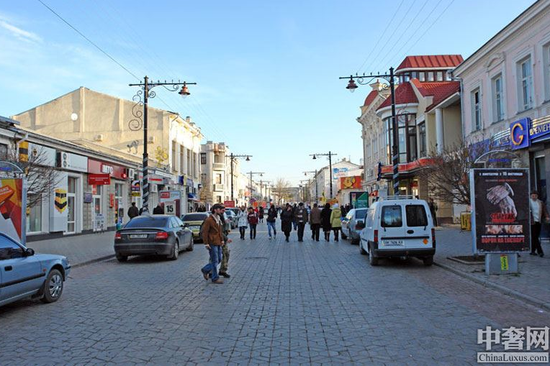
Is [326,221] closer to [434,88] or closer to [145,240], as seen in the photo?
[145,240]

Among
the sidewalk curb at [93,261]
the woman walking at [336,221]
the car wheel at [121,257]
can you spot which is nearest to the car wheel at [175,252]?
the car wheel at [121,257]

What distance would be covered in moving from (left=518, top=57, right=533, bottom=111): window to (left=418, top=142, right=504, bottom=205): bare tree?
3270mm

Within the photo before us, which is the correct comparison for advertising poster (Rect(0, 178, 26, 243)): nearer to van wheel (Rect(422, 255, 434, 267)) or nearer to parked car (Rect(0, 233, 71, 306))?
parked car (Rect(0, 233, 71, 306))

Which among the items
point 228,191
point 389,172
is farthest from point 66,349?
point 228,191

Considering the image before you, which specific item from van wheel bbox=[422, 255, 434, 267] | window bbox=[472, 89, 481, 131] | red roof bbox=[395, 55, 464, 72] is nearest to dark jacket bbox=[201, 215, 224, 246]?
van wheel bbox=[422, 255, 434, 267]

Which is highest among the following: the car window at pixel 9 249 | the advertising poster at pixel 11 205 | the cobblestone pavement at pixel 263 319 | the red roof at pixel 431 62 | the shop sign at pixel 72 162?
the red roof at pixel 431 62

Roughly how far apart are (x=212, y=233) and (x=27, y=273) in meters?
4.02

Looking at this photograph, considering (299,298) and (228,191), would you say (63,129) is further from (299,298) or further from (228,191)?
(228,191)

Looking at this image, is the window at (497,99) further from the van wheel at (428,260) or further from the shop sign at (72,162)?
the shop sign at (72,162)

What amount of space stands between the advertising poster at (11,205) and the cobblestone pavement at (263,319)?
2345 mm

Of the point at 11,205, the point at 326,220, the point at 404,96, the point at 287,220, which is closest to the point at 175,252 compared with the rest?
the point at 11,205

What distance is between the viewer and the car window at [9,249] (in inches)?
290

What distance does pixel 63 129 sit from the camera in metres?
42.4

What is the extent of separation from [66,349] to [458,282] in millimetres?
7916
